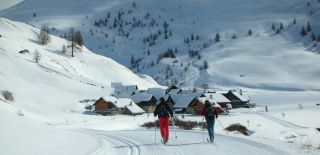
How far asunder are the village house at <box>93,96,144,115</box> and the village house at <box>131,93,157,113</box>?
11626 mm

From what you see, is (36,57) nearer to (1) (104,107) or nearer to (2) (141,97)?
(2) (141,97)

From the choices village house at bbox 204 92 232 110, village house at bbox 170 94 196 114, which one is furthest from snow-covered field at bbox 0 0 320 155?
village house at bbox 170 94 196 114

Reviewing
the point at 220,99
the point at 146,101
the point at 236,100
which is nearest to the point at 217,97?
the point at 220,99

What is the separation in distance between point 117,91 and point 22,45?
105 ft

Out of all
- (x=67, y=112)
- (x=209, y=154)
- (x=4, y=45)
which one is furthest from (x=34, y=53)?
(x=209, y=154)

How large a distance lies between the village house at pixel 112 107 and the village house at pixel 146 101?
11.6 meters

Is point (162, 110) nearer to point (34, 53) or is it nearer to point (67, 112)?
point (67, 112)

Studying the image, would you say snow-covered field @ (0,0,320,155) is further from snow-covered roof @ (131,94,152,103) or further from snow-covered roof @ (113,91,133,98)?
snow-covered roof @ (131,94,152,103)

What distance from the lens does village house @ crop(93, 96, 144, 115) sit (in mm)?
92562

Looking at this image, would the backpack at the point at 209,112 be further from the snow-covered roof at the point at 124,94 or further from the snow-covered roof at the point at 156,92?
the snow-covered roof at the point at 156,92

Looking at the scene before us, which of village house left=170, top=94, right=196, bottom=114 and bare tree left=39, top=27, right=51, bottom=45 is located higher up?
bare tree left=39, top=27, right=51, bottom=45

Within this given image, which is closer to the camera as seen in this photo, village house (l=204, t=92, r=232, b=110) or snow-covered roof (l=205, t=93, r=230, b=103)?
→ village house (l=204, t=92, r=232, b=110)

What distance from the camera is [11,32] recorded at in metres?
146

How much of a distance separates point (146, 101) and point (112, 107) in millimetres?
15175
